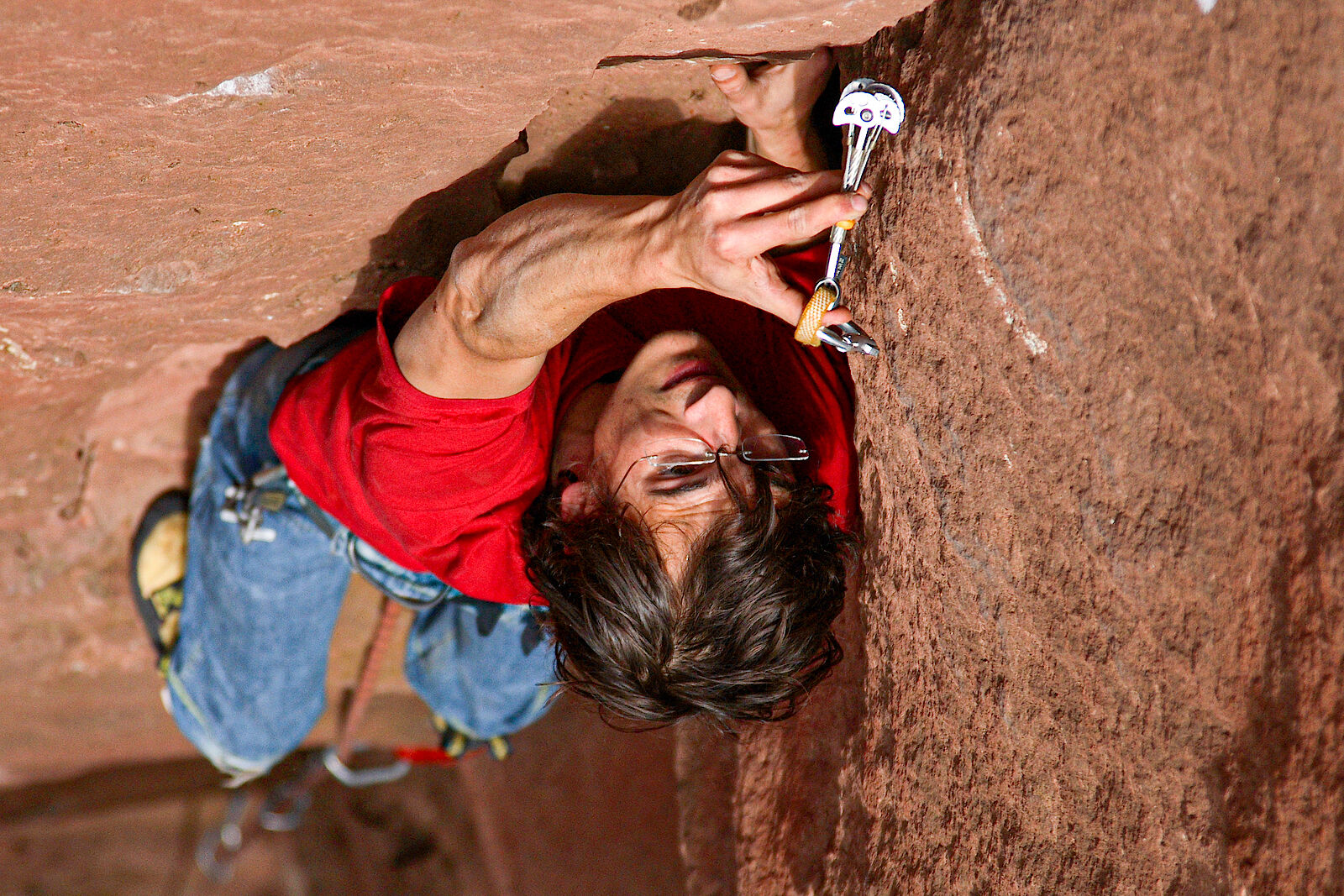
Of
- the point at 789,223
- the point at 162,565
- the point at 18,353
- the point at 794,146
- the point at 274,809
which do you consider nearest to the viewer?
the point at 789,223

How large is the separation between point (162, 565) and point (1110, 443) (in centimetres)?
200

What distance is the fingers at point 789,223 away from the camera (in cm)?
81

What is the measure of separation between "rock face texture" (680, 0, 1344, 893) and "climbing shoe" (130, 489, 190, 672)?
1648mm

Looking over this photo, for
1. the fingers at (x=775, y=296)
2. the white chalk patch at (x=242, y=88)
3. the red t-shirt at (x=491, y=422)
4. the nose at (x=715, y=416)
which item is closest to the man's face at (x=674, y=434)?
the nose at (x=715, y=416)

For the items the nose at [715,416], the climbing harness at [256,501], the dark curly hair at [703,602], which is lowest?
the climbing harness at [256,501]

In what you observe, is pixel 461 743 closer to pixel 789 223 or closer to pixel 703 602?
pixel 703 602

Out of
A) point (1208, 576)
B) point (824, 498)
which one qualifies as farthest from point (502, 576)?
point (1208, 576)

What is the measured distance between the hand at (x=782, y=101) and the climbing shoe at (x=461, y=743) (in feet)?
5.52

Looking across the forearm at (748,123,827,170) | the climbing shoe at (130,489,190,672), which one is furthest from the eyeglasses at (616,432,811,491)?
the climbing shoe at (130,489,190,672)

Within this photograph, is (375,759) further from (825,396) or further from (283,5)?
(283,5)

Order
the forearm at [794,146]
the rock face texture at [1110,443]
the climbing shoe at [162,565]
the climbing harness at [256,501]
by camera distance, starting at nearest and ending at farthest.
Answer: the rock face texture at [1110,443]
the forearm at [794,146]
the climbing harness at [256,501]
the climbing shoe at [162,565]

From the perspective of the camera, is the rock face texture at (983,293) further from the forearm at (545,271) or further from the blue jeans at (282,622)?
the blue jeans at (282,622)

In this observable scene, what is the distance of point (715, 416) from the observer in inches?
45.4

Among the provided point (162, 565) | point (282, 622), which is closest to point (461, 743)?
point (282, 622)
